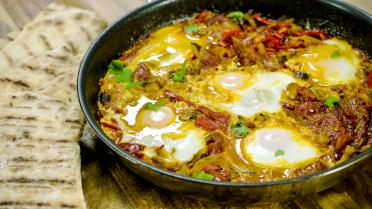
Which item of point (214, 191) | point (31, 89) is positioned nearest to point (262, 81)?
point (214, 191)

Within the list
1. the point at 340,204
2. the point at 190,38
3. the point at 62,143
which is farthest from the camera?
the point at 190,38

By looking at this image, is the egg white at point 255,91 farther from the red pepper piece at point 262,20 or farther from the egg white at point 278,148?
the red pepper piece at point 262,20

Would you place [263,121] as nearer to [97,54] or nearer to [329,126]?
[329,126]

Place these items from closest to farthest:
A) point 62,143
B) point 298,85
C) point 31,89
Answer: point 62,143
point 298,85
point 31,89

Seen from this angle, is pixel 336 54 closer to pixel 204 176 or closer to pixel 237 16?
pixel 237 16

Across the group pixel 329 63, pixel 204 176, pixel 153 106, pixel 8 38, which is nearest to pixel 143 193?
pixel 204 176

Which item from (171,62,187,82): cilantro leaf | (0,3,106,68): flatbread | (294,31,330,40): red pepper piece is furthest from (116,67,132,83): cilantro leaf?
(294,31,330,40): red pepper piece

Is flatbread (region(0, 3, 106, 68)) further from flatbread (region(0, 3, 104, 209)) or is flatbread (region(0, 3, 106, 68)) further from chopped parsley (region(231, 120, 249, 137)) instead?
chopped parsley (region(231, 120, 249, 137))
